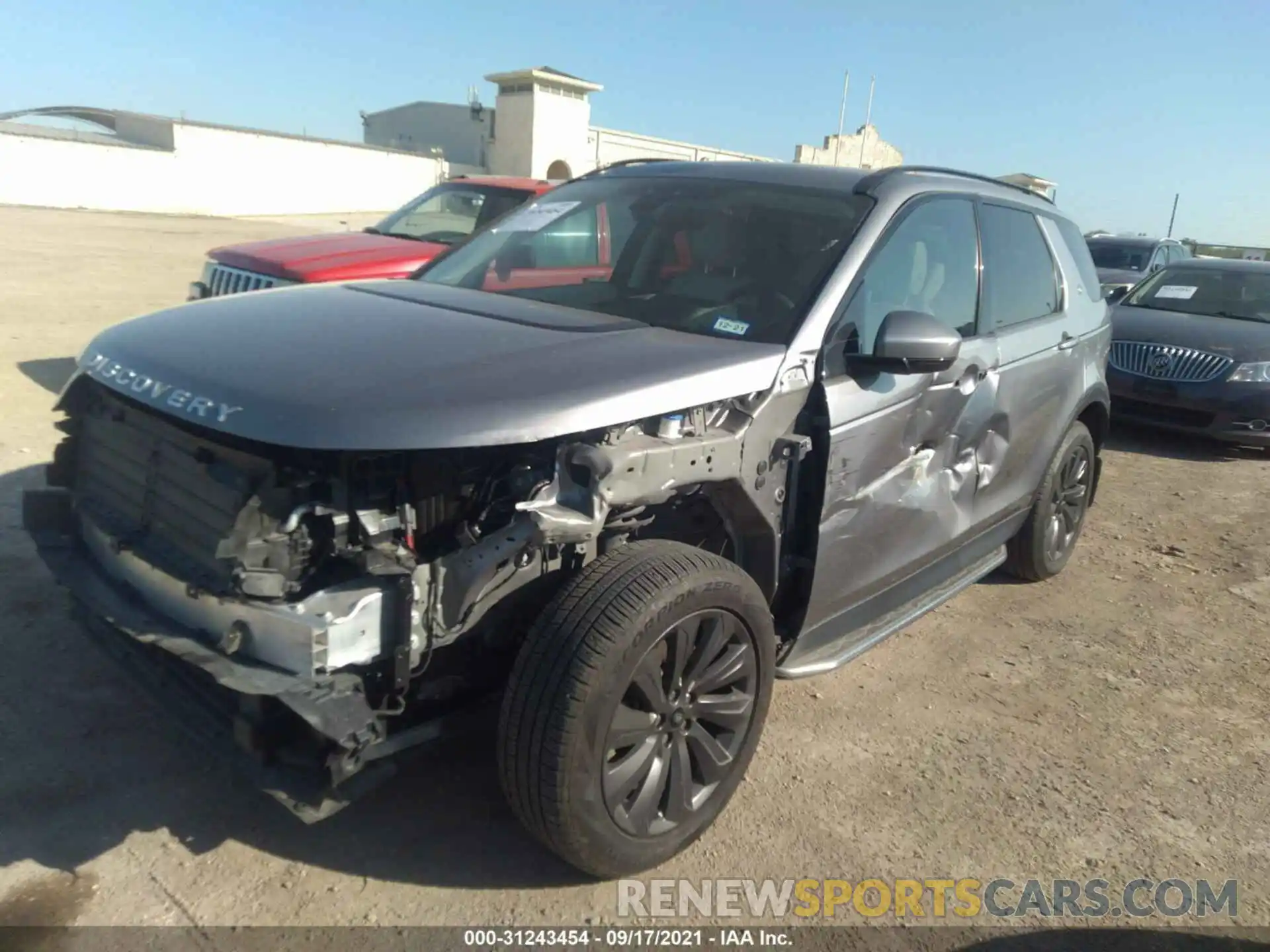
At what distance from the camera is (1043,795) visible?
3.26 metres

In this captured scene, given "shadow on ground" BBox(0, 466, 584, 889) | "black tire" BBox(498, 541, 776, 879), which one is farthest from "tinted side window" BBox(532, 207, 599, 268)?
"shadow on ground" BBox(0, 466, 584, 889)

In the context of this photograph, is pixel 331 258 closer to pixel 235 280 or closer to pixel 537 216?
pixel 235 280

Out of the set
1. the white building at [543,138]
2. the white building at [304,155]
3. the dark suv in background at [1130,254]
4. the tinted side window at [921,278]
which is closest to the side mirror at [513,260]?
the tinted side window at [921,278]

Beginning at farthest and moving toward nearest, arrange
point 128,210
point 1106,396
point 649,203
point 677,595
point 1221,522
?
point 128,210 → point 1221,522 → point 1106,396 → point 649,203 → point 677,595

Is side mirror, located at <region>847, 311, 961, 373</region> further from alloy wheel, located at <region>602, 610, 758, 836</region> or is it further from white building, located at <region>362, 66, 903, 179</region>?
white building, located at <region>362, 66, 903, 179</region>

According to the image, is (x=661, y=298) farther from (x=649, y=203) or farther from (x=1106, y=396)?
(x=1106, y=396)

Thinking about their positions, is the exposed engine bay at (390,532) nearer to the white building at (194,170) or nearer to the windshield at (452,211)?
the windshield at (452,211)

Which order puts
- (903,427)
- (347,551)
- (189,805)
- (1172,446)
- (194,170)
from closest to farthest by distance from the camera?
(347,551) < (189,805) < (903,427) < (1172,446) < (194,170)

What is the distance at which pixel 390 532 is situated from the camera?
92.7 inches

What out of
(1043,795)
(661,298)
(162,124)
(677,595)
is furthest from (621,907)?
(162,124)

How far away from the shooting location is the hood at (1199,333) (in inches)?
318

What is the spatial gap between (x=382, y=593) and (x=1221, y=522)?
6.08m

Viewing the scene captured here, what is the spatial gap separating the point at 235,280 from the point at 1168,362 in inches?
301

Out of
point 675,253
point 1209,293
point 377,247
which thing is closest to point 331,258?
point 377,247
